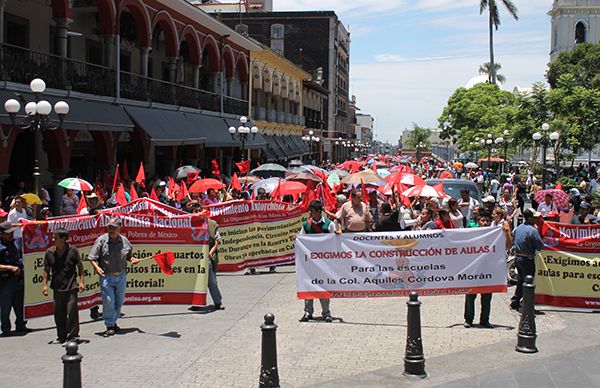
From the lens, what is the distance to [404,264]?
31.4ft

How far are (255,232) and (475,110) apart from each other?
55201 mm

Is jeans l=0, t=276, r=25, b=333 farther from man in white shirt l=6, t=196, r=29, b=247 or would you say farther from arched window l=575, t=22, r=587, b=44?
arched window l=575, t=22, r=587, b=44

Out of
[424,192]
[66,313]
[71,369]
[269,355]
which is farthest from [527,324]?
[424,192]

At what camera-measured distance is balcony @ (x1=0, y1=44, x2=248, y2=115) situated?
1787 centimetres

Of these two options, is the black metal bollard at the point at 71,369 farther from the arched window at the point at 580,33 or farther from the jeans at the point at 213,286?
the arched window at the point at 580,33

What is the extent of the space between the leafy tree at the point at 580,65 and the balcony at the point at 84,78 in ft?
139

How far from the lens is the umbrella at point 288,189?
664 inches

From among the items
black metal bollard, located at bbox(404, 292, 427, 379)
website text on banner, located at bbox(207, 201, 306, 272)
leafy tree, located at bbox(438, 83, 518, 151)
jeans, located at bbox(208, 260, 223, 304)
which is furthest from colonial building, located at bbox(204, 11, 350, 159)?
black metal bollard, located at bbox(404, 292, 427, 379)

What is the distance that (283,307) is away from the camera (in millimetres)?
10820

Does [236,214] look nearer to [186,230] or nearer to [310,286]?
[186,230]

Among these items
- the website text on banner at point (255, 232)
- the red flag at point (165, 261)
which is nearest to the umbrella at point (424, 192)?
the website text on banner at point (255, 232)

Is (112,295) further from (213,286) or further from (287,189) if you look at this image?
(287,189)

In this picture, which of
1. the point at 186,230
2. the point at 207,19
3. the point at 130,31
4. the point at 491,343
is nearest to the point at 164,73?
the point at 207,19

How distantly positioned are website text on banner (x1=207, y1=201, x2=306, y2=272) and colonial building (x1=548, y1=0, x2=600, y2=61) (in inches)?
3113
